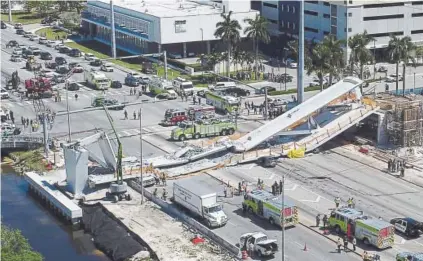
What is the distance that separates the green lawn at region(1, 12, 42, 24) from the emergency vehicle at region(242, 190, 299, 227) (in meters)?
109

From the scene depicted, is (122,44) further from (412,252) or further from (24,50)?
(412,252)

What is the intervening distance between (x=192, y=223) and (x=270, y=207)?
504 centimetres

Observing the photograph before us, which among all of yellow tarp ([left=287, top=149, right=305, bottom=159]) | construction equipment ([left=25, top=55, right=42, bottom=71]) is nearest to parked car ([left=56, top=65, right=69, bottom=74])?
construction equipment ([left=25, top=55, right=42, bottom=71])

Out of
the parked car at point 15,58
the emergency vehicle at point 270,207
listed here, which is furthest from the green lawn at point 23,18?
the emergency vehicle at point 270,207

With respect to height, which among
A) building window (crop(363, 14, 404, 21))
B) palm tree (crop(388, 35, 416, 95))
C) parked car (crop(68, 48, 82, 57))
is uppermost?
building window (crop(363, 14, 404, 21))

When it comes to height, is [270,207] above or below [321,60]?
below

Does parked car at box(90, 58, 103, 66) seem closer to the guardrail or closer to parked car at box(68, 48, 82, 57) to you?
parked car at box(68, 48, 82, 57)

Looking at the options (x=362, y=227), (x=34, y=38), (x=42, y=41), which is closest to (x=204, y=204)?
(x=362, y=227)

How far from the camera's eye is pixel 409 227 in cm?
5062

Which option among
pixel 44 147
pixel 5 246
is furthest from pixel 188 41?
pixel 5 246

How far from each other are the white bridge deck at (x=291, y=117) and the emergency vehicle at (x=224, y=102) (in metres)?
13.0

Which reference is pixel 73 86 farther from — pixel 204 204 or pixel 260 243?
pixel 260 243

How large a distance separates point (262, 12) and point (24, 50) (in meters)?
35.4

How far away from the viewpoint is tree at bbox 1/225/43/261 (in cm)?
3953
